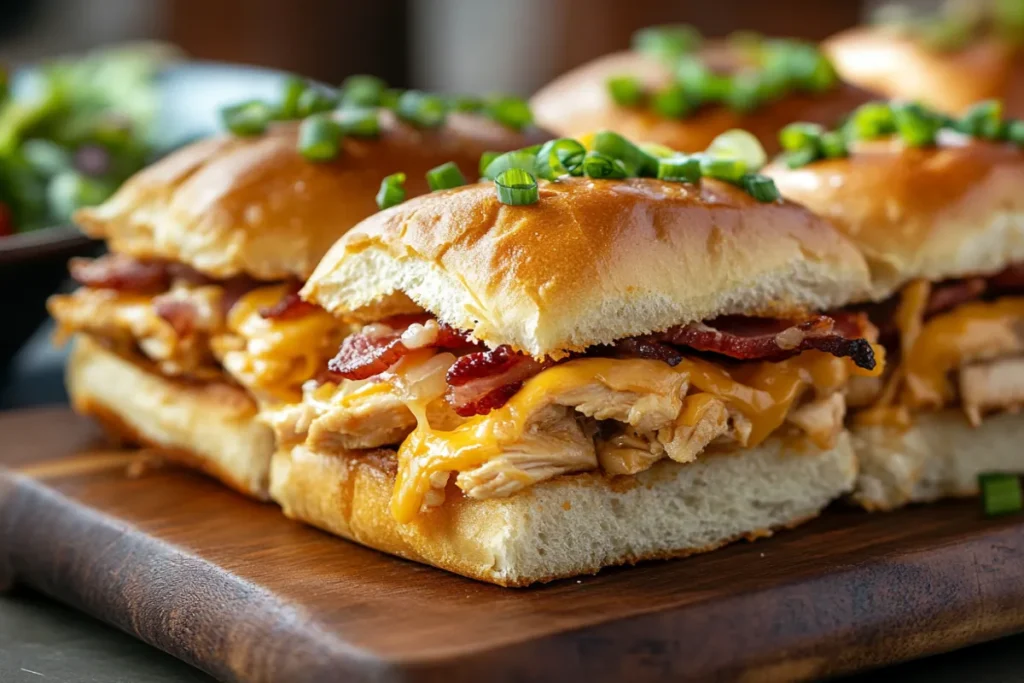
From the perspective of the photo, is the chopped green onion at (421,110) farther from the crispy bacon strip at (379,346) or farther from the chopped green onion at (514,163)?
the crispy bacon strip at (379,346)

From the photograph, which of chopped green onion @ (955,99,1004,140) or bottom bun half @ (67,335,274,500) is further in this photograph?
chopped green onion @ (955,99,1004,140)

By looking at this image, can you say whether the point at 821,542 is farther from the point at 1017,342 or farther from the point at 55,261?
the point at 55,261

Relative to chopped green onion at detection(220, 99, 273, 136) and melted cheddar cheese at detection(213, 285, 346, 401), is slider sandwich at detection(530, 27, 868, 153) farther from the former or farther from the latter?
melted cheddar cheese at detection(213, 285, 346, 401)

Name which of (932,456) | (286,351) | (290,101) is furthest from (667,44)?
(286,351)

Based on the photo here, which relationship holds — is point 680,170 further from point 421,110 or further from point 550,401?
point 421,110

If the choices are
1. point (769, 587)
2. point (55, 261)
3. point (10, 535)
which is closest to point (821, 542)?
point (769, 587)

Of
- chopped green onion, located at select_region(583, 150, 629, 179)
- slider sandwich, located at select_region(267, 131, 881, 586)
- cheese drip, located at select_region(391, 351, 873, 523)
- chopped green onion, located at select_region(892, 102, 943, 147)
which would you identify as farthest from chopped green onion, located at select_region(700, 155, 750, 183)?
chopped green onion, located at select_region(892, 102, 943, 147)
